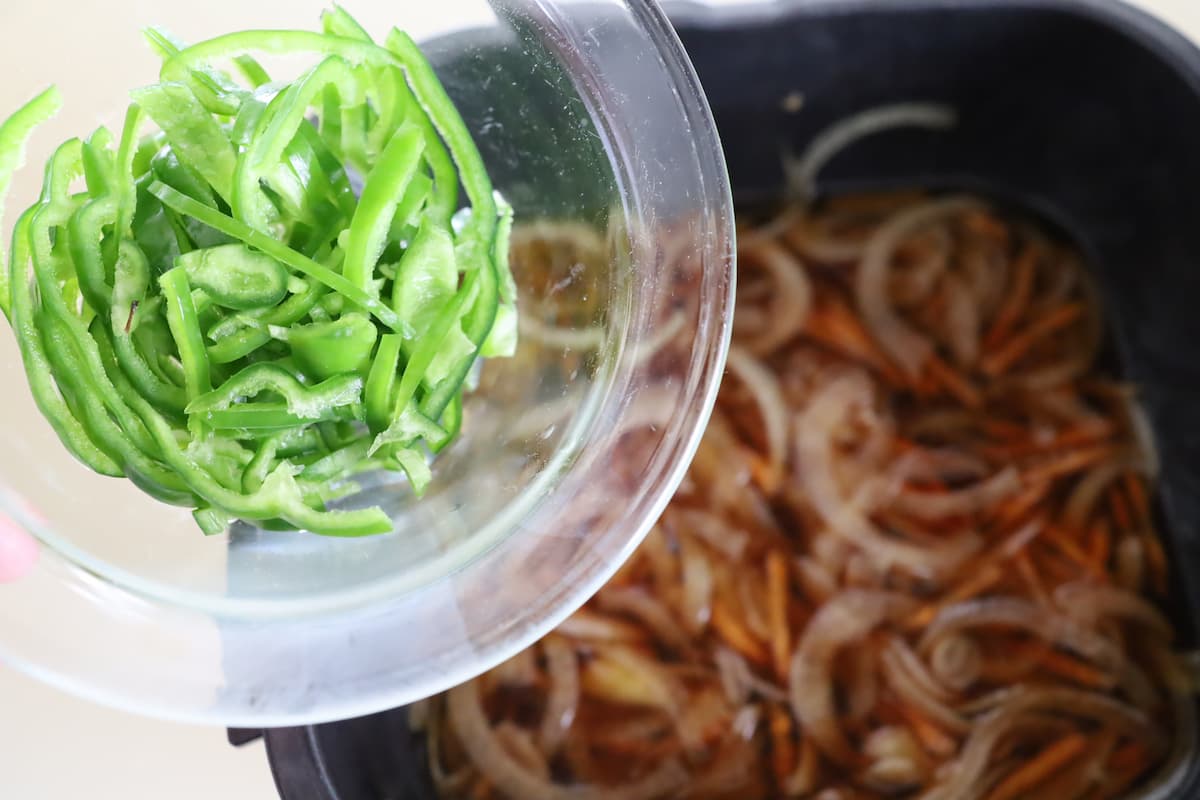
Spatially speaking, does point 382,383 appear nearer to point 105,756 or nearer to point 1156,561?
point 105,756

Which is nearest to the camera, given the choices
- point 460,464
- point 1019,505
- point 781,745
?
point 460,464

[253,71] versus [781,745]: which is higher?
[253,71]

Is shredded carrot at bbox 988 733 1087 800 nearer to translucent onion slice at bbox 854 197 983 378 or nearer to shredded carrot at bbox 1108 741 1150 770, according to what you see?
shredded carrot at bbox 1108 741 1150 770

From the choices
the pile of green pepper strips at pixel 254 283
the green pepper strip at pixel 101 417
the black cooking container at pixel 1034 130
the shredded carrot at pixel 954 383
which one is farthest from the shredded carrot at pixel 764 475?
the green pepper strip at pixel 101 417

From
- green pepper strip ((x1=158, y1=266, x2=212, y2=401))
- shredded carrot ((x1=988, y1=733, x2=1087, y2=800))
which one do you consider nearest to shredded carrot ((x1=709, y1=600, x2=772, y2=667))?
shredded carrot ((x1=988, y1=733, x2=1087, y2=800))

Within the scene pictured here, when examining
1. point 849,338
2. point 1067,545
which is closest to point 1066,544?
point 1067,545
